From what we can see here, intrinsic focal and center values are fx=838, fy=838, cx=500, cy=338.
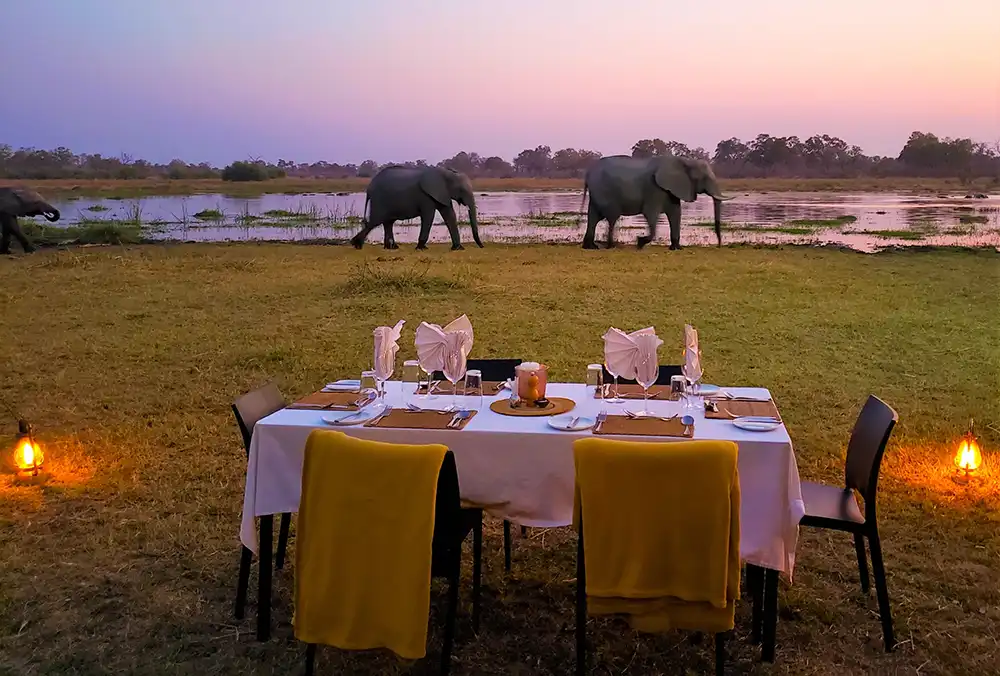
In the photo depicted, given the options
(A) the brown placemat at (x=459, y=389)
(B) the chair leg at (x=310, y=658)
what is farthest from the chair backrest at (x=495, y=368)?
(B) the chair leg at (x=310, y=658)

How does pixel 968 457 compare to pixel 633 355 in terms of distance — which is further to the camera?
pixel 968 457

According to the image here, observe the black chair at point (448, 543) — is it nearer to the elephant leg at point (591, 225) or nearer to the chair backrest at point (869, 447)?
the chair backrest at point (869, 447)

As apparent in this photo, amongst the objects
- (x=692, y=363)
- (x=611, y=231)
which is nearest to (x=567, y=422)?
(x=692, y=363)

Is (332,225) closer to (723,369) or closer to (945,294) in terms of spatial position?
(945,294)

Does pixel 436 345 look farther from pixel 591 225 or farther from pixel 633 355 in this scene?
pixel 591 225

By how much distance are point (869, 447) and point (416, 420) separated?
143 cm

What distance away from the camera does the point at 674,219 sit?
16.4 meters

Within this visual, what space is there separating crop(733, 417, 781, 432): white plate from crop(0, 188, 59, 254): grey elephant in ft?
49.2

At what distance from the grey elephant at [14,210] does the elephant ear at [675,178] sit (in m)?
11.7

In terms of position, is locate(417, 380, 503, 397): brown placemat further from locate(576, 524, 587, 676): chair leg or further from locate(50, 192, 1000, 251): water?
locate(50, 192, 1000, 251): water

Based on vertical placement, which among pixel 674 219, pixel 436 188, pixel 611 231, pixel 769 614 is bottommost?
pixel 769 614

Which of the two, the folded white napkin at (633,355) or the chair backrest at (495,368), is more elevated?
the folded white napkin at (633,355)

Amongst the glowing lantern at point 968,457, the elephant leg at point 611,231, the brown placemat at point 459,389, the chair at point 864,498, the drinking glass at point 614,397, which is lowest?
the glowing lantern at point 968,457

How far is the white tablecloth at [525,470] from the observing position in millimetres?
2387
